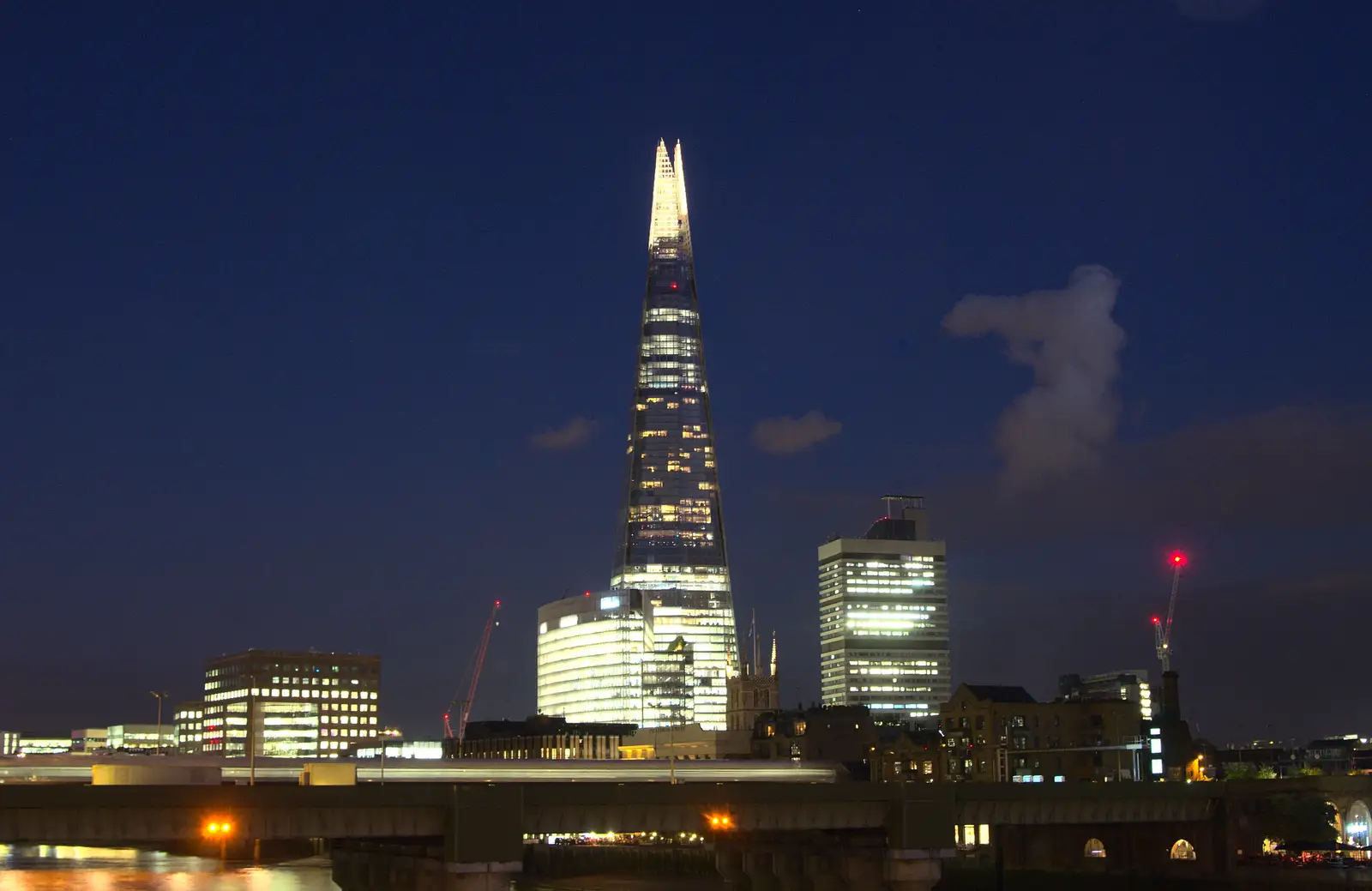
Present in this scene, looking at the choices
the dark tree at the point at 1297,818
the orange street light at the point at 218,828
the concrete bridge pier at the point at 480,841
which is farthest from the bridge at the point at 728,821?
the dark tree at the point at 1297,818

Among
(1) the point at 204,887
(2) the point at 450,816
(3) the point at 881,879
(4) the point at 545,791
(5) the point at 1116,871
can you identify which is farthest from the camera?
(1) the point at 204,887

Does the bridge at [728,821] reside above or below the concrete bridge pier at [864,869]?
above

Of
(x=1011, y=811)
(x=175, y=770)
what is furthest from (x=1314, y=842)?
(x=175, y=770)

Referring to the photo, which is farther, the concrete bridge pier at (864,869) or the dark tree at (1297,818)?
the dark tree at (1297,818)

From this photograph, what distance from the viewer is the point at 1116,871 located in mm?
151250

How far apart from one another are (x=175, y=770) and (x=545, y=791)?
50378 mm

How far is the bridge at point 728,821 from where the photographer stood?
333ft

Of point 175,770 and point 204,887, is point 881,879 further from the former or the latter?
point 204,887

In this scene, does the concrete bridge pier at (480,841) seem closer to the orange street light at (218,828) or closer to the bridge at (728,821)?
the bridge at (728,821)

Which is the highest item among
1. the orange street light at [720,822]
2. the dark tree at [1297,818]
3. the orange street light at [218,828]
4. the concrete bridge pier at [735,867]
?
the orange street light at [218,828]

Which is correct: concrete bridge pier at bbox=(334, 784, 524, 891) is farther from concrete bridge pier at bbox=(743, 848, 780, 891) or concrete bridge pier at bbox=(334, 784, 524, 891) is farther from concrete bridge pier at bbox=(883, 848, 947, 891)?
concrete bridge pier at bbox=(743, 848, 780, 891)

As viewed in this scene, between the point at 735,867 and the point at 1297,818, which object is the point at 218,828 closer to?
the point at 735,867

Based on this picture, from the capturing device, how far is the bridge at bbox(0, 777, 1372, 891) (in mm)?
101625

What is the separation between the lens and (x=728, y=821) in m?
117
